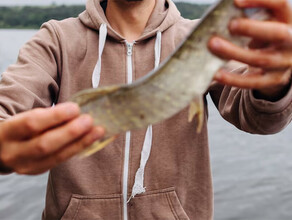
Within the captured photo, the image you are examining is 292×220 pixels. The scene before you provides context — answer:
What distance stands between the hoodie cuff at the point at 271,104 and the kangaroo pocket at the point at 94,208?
0.99m

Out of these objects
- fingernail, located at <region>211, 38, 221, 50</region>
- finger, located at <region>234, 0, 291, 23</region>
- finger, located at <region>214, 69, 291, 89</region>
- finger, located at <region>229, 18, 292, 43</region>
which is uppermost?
finger, located at <region>234, 0, 291, 23</region>

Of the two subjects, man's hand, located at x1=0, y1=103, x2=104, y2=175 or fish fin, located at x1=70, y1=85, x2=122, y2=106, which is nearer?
man's hand, located at x1=0, y1=103, x2=104, y2=175

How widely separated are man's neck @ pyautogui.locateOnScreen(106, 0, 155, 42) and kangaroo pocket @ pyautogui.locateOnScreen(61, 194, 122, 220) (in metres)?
1.01

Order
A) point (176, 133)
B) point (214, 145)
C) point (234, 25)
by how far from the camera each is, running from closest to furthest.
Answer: point (234, 25) → point (176, 133) → point (214, 145)

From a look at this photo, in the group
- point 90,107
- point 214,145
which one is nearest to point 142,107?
point 90,107

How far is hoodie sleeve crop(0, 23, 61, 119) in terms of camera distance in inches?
79.0

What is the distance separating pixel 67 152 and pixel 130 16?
1408 millimetres

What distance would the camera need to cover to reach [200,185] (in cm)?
238

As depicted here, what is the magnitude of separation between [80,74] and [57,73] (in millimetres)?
141

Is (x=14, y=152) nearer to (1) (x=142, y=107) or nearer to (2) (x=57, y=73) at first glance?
(1) (x=142, y=107)

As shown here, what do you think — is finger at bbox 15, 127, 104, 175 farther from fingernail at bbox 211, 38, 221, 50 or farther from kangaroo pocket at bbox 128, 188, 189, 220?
kangaroo pocket at bbox 128, 188, 189, 220

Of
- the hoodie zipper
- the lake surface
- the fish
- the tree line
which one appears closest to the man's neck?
the hoodie zipper

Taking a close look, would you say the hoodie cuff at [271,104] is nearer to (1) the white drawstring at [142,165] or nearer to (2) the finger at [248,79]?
(2) the finger at [248,79]

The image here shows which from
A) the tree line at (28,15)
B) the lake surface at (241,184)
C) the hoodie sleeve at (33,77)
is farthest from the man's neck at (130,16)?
the tree line at (28,15)
